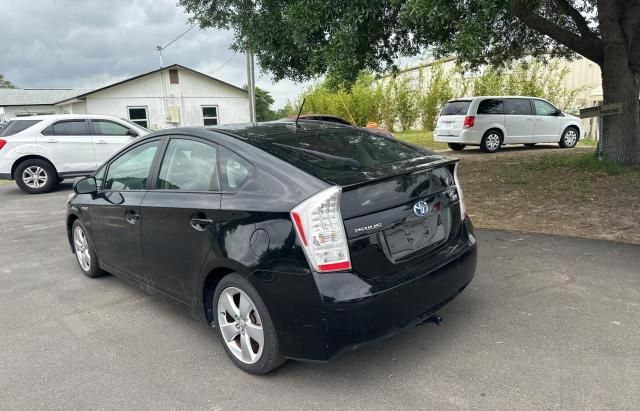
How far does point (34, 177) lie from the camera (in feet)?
36.0

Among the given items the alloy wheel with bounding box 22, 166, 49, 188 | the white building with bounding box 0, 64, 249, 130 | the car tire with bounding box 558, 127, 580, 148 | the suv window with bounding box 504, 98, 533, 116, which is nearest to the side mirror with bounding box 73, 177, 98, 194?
the alloy wheel with bounding box 22, 166, 49, 188

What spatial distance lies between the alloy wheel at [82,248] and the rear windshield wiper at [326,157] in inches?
107

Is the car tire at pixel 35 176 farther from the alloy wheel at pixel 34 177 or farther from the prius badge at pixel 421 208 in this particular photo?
the prius badge at pixel 421 208

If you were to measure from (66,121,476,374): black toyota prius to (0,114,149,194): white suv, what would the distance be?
27.5 ft

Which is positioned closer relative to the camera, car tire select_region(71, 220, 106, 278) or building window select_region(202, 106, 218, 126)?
car tire select_region(71, 220, 106, 278)

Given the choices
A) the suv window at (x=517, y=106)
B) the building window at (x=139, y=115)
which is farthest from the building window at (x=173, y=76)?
the suv window at (x=517, y=106)

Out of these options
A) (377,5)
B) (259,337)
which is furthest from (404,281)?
(377,5)

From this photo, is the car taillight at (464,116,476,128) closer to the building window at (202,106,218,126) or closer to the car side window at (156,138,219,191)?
the car side window at (156,138,219,191)

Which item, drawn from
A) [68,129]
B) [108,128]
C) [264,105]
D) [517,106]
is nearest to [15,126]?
[68,129]

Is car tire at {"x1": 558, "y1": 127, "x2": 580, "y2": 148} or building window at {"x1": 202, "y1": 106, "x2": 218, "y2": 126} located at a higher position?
building window at {"x1": 202, "y1": 106, "x2": 218, "y2": 126}

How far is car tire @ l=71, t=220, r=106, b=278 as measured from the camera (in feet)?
15.5

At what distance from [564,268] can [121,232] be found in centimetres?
401

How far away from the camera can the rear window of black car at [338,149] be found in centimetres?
302

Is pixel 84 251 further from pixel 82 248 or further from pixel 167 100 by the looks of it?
pixel 167 100
